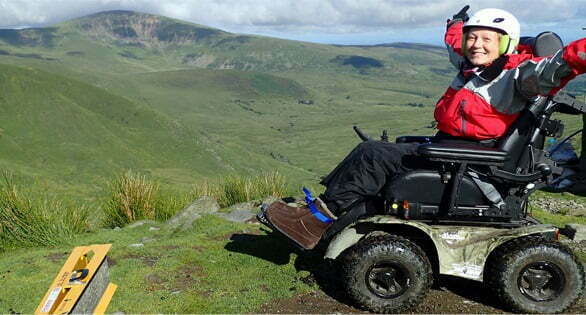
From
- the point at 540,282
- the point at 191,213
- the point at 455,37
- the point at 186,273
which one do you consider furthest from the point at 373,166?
the point at 191,213

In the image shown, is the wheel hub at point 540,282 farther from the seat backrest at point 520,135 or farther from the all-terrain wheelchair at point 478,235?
the seat backrest at point 520,135

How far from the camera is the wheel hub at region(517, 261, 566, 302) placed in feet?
17.8

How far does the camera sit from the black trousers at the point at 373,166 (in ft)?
19.0

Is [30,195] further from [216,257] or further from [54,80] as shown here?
[54,80]

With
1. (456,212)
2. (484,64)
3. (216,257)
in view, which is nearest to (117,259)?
(216,257)

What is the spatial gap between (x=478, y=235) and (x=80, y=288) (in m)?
4.16

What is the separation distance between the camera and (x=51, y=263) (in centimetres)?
767

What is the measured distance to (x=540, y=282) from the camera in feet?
18.1

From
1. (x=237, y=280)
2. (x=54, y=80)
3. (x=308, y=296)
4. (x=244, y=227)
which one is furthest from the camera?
(x=54, y=80)

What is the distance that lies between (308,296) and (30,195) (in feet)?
22.3

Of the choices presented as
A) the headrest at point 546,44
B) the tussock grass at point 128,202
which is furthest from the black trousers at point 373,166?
the tussock grass at point 128,202

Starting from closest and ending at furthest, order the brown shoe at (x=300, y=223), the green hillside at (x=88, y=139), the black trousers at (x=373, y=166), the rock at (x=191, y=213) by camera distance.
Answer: the black trousers at (x=373, y=166) < the brown shoe at (x=300, y=223) < the rock at (x=191, y=213) < the green hillside at (x=88, y=139)

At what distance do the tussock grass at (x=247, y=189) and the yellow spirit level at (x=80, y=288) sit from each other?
8.54 meters

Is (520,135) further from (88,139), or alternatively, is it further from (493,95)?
(88,139)
